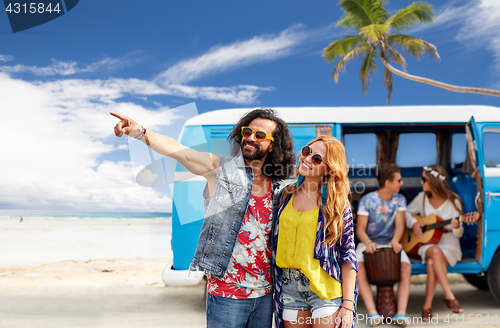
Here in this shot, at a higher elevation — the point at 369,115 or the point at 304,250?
the point at 369,115

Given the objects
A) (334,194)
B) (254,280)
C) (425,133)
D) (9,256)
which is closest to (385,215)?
(425,133)

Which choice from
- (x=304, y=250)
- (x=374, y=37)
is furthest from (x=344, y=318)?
(x=374, y=37)

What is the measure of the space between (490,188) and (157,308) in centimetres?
457

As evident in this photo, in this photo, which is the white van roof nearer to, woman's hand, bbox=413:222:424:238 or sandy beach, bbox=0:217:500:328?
woman's hand, bbox=413:222:424:238

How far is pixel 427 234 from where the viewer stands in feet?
13.9

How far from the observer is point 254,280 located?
170cm

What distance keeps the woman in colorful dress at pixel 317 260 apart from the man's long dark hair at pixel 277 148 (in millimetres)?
→ 239

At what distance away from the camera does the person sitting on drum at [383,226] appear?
387 centimetres

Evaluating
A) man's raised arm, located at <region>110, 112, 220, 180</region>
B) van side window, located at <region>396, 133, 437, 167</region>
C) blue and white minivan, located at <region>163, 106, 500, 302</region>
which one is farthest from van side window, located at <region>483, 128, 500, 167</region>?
man's raised arm, located at <region>110, 112, 220, 180</region>

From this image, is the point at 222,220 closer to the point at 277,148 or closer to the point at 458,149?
the point at 277,148

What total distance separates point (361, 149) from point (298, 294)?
3.87 metres

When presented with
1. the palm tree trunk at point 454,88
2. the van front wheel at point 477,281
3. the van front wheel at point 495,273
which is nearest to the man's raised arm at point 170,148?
the van front wheel at point 495,273

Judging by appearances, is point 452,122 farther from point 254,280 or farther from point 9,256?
point 9,256

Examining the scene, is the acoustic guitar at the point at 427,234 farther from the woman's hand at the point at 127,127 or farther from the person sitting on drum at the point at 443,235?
the woman's hand at the point at 127,127
